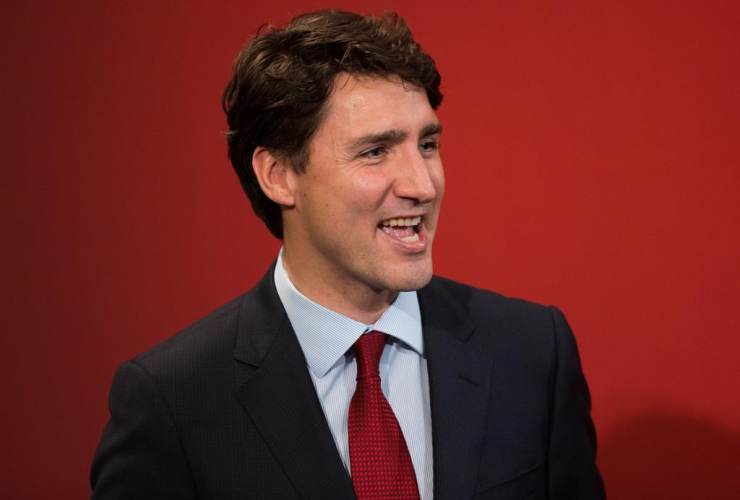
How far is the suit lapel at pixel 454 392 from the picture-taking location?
144cm

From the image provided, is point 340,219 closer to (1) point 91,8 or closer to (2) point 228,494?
(2) point 228,494

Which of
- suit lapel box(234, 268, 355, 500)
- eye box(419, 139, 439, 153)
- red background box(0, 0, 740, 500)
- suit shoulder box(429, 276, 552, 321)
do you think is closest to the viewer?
suit lapel box(234, 268, 355, 500)

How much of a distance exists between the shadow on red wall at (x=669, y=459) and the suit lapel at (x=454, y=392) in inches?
29.2

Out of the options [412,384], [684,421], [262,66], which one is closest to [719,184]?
[684,421]

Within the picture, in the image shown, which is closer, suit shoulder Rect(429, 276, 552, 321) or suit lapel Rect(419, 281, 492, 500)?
suit lapel Rect(419, 281, 492, 500)

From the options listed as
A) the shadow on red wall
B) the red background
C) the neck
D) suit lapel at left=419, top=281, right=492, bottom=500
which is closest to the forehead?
the neck

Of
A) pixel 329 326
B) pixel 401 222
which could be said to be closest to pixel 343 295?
pixel 329 326

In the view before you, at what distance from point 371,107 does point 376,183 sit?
0.12 metres

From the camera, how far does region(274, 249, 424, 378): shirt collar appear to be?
1.49 m

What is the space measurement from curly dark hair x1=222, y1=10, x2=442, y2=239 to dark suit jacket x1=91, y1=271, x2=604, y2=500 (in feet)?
0.85

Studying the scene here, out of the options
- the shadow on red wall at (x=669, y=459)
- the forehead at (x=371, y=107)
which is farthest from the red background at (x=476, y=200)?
the forehead at (x=371, y=107)

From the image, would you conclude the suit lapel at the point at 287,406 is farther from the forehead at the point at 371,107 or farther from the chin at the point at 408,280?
the forehead at the point at 371,107

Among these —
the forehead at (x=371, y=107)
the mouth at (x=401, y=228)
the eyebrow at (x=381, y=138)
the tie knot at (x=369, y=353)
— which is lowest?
the tie knot at (x=369, y=353)

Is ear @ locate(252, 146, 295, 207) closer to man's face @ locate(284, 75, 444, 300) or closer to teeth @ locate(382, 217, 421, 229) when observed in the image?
man's face @ locate(284, 75, 444, 300)
